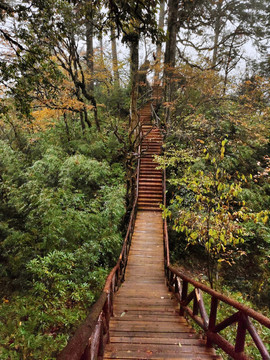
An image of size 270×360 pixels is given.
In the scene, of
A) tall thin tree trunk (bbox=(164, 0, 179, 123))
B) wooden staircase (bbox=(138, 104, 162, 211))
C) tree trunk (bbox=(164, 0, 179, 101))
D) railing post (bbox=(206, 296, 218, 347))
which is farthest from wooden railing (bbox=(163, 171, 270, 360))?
tree trunk (bbox=(164, 0, 179, 101))

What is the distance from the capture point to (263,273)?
8.67 meters

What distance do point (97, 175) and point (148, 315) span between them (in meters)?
6.73

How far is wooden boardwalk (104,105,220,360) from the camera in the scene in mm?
3132

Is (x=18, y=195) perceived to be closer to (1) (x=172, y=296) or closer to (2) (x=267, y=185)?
(1) (x=172, y=296)

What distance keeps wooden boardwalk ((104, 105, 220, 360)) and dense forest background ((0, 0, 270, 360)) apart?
95 centimetres

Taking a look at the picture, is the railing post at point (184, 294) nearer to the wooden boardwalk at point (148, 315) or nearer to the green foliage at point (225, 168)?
the wooden boardwalk at point (148, 315)

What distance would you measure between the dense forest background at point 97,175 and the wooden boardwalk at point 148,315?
3.12ft

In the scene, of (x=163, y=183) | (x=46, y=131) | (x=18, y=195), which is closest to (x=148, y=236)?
(x=163, y=183)

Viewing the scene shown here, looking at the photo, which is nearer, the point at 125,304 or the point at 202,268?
the point at 125,304

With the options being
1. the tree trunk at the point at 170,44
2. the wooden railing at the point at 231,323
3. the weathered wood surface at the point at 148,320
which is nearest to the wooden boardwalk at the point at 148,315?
the weathered wood surface at the point at 148,320

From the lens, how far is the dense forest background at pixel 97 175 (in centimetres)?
440

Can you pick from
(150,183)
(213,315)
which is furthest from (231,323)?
(150,183)

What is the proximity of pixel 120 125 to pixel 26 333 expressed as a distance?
13.9m

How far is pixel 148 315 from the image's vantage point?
452 centimetres
